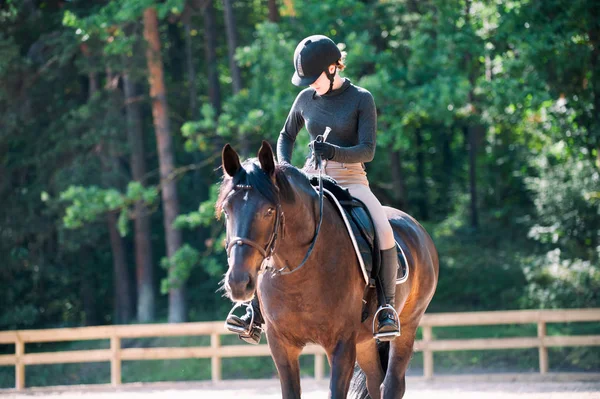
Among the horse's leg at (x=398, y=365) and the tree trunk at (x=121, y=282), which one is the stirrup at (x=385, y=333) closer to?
the horse's leg at (x=398, y=365)

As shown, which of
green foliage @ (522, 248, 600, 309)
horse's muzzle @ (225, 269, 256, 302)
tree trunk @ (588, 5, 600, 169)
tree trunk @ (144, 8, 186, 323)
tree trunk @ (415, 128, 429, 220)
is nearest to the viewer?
horse's muzzle @ (225, 269, 256, 302)

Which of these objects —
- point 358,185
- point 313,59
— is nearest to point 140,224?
point 358,185

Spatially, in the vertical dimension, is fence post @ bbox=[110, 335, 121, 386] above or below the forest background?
below

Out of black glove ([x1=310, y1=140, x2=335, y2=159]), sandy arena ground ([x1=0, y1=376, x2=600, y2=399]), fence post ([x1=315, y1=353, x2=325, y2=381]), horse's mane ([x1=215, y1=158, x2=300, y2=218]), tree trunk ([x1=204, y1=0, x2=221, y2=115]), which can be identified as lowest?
sandy arena ground ([x1=0, y1=376, x2=600, y2=399])

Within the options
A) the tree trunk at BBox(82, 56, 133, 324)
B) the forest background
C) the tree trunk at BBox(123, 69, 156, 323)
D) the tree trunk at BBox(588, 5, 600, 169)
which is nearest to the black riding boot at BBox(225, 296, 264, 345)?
the forest background

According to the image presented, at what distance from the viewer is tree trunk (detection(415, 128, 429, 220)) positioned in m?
26.2

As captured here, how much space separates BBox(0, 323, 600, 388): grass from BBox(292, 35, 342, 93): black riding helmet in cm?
1002

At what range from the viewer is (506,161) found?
25281 mm

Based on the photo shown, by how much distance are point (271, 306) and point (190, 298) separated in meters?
17.7

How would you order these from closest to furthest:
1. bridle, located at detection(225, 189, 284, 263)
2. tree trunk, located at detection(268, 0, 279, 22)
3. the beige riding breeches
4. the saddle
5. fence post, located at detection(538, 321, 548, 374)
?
1. bridle, located at detection(225, 189, 284, 263)
2. the saddle
3. the beige riding breeches
4. fence post, located at detection(538, 321, 548, 374)
5. tree trunk, located at detection(268, 0, 279, 22)

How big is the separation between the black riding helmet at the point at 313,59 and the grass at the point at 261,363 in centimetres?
1002

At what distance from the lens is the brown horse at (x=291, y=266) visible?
4.44m

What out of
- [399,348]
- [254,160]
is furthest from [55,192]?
[254,160]

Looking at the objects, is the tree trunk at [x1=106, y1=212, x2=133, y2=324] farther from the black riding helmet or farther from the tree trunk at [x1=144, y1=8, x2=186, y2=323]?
the black riding helmet
